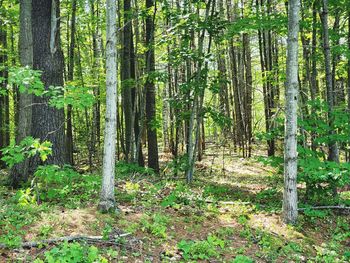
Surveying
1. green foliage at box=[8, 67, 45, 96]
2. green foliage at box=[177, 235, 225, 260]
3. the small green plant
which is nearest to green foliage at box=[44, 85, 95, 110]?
green foliage at box=[8, 67, 45, 96]

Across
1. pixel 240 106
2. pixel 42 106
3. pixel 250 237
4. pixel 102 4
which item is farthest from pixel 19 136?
pixel 102 4

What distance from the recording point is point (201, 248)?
16.6 feet

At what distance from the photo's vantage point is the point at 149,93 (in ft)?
39.8

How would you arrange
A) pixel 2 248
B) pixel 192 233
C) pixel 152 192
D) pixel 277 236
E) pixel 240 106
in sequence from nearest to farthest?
pixel 2 248 < pixel 192 233 < pixel 277 236 < pixel 152 192 < pixel 240 106

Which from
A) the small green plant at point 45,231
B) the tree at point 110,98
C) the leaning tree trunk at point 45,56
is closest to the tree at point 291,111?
the tree at point 110,98

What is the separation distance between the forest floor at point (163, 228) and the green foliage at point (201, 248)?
0.5 inches

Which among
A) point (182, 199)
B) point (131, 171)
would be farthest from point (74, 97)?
point (131, 171)

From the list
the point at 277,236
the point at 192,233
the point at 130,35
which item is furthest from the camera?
the point at 130,35

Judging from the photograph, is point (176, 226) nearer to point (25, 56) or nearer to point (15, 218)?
point (15, 218)

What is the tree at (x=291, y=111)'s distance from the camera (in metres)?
6.34

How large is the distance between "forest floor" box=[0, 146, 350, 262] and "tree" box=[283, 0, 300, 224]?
0.51 m

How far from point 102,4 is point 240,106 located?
9113 millimetres

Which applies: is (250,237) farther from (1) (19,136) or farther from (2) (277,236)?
(1) (19,136)

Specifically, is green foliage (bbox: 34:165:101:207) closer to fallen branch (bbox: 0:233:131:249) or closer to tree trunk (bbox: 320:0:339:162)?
fallen branch (bbox: 0:233:131:249)
